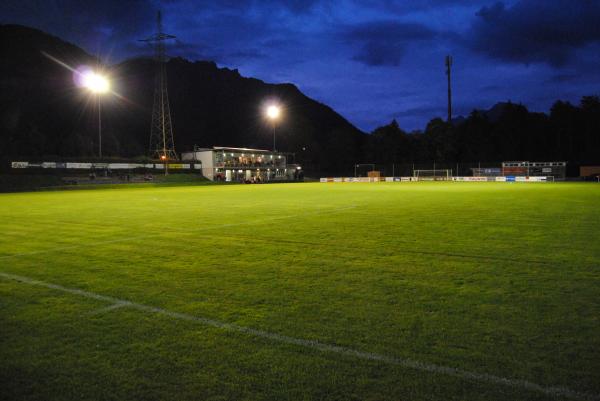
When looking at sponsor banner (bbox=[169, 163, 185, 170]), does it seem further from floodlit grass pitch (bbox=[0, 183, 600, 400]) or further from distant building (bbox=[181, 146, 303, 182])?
floodlit grass pitch (bbox=[0, 183, 600, 400])

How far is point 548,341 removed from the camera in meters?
3.84

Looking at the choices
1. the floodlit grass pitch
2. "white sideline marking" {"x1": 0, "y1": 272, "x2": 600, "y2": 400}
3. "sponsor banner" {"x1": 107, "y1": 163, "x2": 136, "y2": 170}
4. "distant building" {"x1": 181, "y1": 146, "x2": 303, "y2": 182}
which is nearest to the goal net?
"distant building" {"x1": 181, "y1": 146, "x2": 303, "y2": 182}

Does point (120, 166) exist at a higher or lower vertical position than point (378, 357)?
higher

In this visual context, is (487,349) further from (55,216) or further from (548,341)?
(55,216)

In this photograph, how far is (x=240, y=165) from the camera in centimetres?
7169

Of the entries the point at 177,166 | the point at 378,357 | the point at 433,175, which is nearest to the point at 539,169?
the point at 433,175

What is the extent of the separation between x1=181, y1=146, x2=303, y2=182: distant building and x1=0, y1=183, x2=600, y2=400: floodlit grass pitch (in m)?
54.8

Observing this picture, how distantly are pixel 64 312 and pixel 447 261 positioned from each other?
574cm

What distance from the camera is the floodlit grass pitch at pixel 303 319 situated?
320cm

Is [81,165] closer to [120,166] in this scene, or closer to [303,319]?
[120,166]

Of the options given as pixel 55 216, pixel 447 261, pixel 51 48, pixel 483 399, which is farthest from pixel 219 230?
pixel 51 48

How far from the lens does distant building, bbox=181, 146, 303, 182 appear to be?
224 ft

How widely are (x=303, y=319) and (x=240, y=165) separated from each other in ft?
224

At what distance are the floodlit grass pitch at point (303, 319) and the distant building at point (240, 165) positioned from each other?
5481 centimetres
